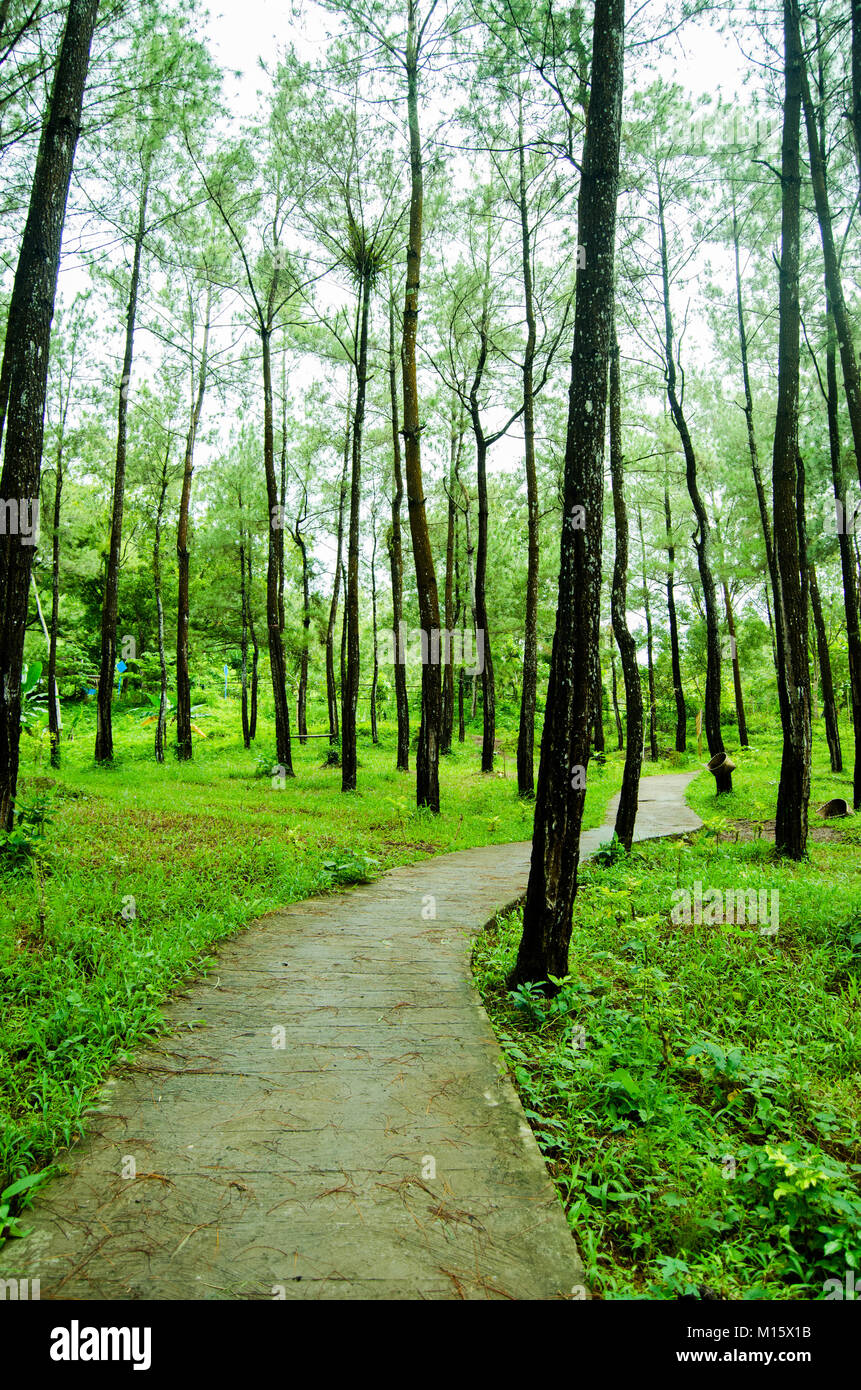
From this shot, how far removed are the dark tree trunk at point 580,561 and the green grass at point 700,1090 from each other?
2.25ft

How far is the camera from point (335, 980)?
4.86 m

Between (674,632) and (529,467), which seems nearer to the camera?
(529,467)

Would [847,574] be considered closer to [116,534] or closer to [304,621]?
[304,621]

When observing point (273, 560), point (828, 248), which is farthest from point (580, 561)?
point (273, 560)

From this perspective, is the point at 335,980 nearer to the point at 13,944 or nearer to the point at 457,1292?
the point at 13,944

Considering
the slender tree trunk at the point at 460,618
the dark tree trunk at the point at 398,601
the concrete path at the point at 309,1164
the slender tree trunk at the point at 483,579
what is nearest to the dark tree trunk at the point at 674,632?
the slender tree trunk at the point at 460,618

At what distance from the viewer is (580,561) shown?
450 centimetres

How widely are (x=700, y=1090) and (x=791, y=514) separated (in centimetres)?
790

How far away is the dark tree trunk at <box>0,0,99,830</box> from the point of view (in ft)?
20.3

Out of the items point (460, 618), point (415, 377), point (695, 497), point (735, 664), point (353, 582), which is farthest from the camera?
point (460, 618)

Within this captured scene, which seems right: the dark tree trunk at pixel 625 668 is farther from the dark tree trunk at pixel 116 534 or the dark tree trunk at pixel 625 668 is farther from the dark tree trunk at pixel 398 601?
the dark tree trunk at pixel 116 534

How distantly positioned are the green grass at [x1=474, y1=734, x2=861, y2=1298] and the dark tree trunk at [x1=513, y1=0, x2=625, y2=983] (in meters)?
0.68

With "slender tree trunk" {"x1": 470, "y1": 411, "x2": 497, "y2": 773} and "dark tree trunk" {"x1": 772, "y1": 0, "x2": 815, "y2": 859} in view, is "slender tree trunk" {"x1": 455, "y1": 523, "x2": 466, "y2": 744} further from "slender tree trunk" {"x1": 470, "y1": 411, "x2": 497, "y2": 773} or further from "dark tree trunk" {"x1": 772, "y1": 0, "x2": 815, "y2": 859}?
"dark tree trunk" {"x1": 772, "y1": 0, "x2": 815, "y2": 859}

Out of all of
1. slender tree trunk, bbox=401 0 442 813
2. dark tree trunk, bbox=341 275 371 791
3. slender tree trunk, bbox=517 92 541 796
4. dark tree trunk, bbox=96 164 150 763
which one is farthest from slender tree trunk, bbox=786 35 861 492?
dark tree trunk, bbox=96 164 150 763
